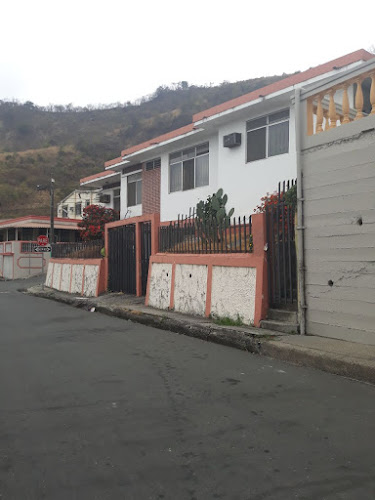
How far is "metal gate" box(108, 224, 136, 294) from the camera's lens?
1404cm

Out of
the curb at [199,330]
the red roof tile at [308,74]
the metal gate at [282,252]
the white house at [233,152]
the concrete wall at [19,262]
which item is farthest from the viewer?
the concrete wall at [19,262]

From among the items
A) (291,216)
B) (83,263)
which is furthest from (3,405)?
(83,263)

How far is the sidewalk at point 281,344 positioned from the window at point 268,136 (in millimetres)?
6231

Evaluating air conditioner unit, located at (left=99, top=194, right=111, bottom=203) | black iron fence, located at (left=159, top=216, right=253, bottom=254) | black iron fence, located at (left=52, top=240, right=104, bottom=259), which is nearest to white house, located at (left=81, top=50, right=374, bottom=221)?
black iron fence, located at (left=52, top=240, right=104, bottom=259)

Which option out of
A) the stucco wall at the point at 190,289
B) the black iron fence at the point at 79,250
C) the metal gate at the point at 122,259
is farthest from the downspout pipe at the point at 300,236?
the black iron fence at the point at 79,250

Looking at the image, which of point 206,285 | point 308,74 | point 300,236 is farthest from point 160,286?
point 308,74

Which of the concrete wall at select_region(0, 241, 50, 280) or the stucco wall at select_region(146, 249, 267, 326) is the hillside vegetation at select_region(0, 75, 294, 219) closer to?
the concrete wall at select_region(0, 241, 50, 280)

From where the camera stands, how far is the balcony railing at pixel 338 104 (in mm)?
6109

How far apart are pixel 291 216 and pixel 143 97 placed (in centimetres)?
11223

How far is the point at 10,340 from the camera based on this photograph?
772cm

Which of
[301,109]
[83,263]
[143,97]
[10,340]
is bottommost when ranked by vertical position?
[10,340]

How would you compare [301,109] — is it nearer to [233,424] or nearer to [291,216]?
[291,216]

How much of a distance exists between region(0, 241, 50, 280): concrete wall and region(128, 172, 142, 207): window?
12.5m

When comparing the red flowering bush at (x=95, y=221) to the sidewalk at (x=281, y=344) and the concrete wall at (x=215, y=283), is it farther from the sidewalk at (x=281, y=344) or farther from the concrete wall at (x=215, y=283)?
the sidewalk at (x=281, y=344)
